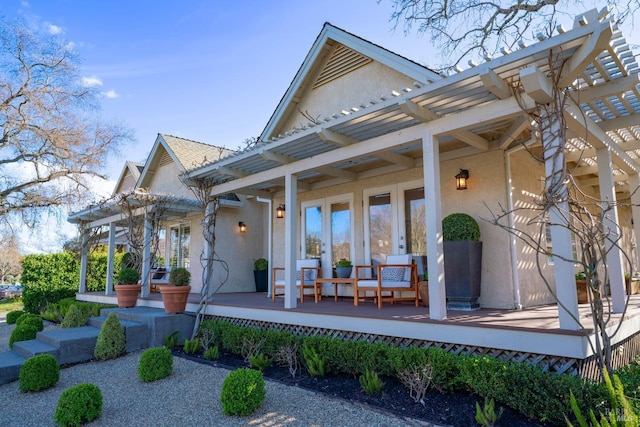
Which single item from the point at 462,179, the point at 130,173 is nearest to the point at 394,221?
the point at 462,179

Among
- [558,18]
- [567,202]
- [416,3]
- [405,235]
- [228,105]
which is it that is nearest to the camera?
[567,202]

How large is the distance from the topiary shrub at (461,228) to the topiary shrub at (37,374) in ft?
17.6

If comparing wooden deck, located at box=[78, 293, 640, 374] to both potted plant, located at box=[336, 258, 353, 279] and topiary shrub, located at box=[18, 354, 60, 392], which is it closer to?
potted plant, located at box=[336, 258, 353, 279]

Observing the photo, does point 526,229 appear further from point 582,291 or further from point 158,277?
point 158,277

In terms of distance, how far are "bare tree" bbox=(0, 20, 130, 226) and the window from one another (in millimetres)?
7209

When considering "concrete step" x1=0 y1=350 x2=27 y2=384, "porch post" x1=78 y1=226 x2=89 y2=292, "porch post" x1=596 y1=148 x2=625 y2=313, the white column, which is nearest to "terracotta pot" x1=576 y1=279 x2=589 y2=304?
"porch post" x1=596 y1=148 x2=625 y2=313

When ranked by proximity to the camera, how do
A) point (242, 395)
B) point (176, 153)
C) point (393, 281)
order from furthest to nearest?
point (176, 153)
point (393, 281)
point (242, 395)

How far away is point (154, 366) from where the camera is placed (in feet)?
16.3

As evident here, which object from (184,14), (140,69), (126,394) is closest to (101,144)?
(140,69)

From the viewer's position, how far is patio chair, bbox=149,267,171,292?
35.6 ft

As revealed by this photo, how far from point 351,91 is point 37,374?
21.4 feet

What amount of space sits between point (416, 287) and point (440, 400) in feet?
7.47

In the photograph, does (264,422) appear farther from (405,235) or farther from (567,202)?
(405,235)

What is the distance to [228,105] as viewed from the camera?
12711mm
